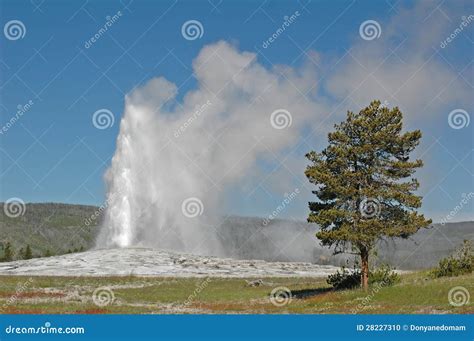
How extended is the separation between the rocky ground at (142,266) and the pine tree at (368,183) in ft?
124

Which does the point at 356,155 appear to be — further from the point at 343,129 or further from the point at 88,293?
the point at 88,293

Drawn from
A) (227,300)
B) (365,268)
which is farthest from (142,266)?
(365,268)

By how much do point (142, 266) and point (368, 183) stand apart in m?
48.1

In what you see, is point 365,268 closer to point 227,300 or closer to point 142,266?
point 227,300

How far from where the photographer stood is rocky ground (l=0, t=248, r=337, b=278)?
81688 mm

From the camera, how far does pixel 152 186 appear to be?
408 feet

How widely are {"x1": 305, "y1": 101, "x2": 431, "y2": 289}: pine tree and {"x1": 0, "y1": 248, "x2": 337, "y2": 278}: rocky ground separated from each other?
37.8 m

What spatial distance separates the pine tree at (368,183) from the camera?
45.8 metres

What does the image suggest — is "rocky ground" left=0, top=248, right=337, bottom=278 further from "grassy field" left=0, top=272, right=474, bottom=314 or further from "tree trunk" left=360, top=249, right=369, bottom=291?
"tree trunk" left=360, top=249, right=369, bottom=291

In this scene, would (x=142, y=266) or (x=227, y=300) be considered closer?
(x=227, y=300)

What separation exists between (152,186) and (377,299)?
87.4 m

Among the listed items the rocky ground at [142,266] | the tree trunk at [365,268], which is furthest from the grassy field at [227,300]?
the rocky ground at [142,266]

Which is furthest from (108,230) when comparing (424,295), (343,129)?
(424,295)

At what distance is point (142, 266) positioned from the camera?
86625 mm
